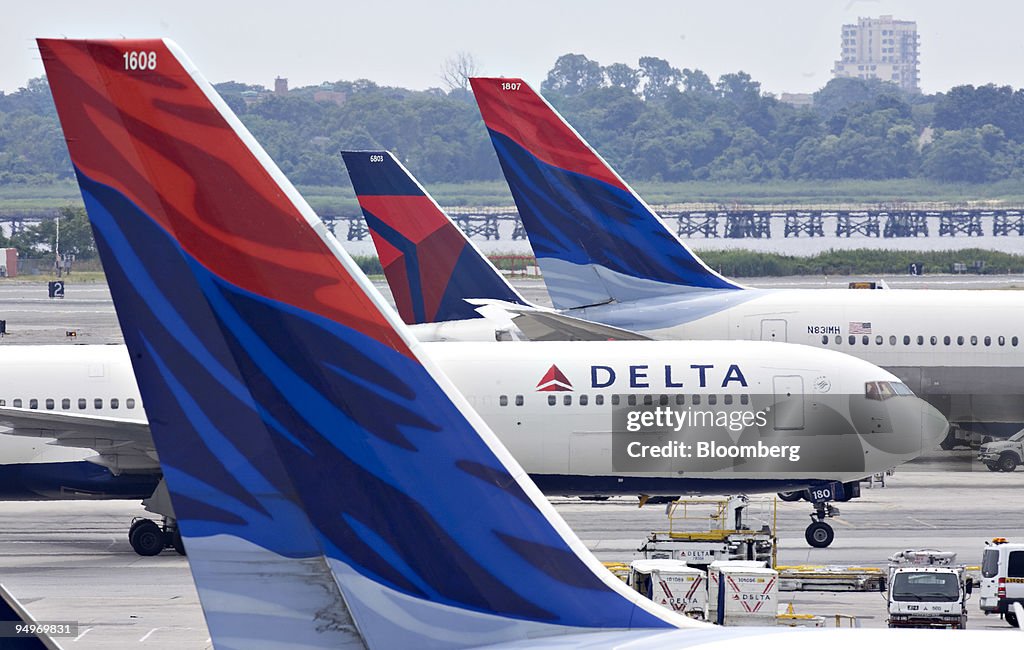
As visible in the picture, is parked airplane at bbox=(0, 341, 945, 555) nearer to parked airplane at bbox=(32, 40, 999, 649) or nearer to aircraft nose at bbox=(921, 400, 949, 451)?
aircraft nose at bbox=(921, 400, 949, 451)

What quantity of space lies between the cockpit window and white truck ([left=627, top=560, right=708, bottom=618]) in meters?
9.23

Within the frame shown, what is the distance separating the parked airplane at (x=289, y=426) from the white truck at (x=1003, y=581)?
19.4 m

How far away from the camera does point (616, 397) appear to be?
33.0 m

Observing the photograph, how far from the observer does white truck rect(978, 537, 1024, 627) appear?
28312 millimetres

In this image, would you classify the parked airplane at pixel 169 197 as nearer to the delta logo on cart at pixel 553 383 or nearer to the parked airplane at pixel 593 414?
the parked airplane at pixel 593 414

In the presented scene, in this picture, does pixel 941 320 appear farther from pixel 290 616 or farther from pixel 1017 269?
pixel 1017 269

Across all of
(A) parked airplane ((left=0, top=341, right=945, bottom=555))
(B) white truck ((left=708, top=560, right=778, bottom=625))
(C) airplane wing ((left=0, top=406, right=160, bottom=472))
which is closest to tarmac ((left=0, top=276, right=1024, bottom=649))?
(A) parked airplane ((left=0, top=341, right=945, bottom=555))

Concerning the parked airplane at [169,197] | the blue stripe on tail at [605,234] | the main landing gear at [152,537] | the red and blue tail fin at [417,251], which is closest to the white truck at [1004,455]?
the blue stripe on tail at [605,234]

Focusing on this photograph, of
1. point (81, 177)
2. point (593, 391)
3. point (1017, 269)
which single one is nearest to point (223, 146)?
point (81, 177)

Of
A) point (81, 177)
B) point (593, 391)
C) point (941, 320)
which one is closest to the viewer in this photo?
point (81, 177)

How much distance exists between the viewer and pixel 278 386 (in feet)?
34.4

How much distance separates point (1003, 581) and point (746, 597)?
6149 mm

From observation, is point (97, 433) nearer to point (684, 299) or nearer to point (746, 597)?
point (746, 597)

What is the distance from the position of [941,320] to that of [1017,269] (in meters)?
92.0
